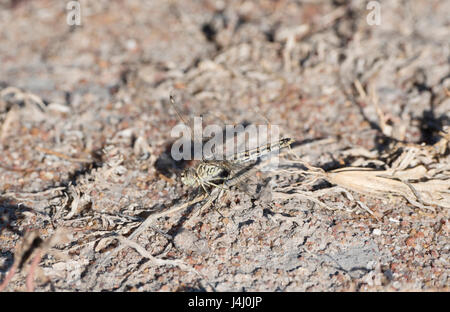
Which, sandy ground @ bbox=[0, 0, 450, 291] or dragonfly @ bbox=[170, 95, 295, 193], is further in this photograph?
dragonfly @ bbox=[170, 95, 295, 193]

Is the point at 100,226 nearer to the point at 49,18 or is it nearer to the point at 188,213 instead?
the point at 188,213

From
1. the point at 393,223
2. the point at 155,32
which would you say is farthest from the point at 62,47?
the point at 393,223

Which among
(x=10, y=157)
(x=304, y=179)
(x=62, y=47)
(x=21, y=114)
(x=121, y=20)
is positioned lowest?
(x=304, y=179)

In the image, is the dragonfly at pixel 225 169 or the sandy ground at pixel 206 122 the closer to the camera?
the sandy ground at pixel 206 122
